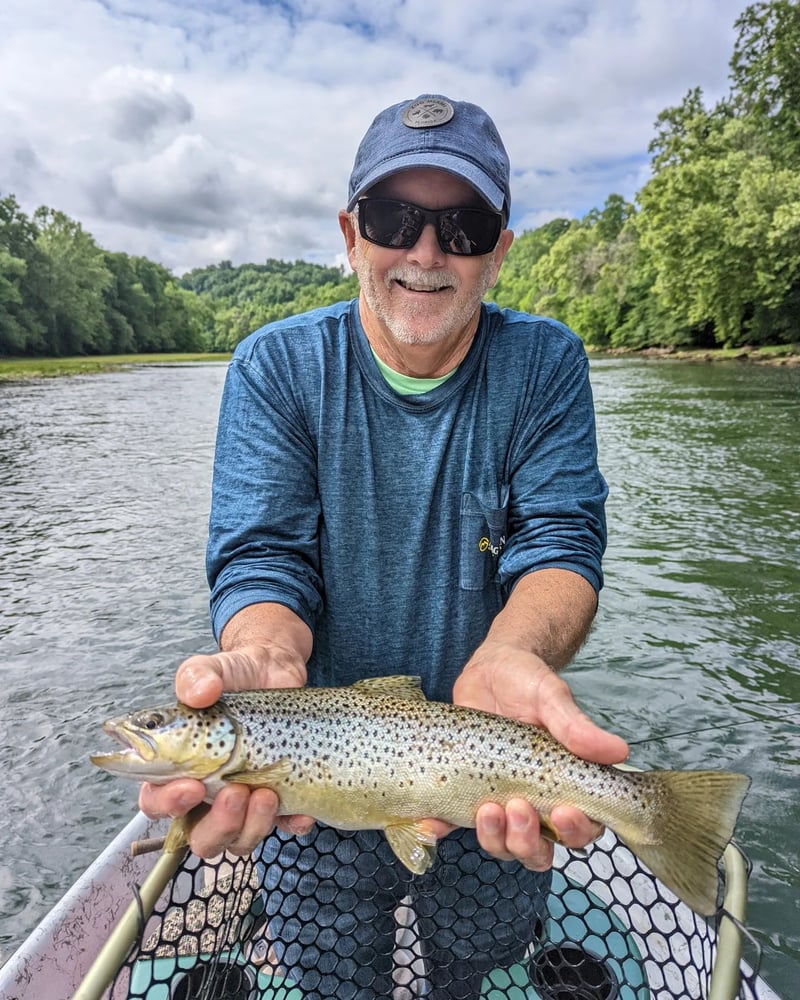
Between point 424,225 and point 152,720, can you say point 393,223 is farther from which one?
point 152,720

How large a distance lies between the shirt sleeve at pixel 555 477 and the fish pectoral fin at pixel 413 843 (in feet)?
3.00

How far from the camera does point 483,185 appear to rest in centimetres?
264

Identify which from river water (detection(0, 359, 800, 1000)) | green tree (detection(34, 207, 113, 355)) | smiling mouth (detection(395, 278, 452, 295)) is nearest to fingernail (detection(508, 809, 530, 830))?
smiling mouth (detection(395, 278, 452, 295))

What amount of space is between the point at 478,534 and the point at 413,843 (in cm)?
104

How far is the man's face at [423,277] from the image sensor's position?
270 cm

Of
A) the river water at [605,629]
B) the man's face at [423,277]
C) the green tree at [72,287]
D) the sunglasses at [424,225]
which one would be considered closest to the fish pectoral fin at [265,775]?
the man's face at [423,277]

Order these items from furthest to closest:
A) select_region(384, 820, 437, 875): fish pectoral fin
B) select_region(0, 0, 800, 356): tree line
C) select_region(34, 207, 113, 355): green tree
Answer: select_region(34, 207, 113, 355): green tree, select_region(0, 0, 800, 356): tree line, select_region(384, 820, 437, 875): fish pectoral fin

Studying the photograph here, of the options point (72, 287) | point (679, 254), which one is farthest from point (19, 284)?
point (679, 254)

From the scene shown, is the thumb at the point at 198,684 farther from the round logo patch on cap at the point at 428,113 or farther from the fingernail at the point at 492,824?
the round logo patch on cap at the point at 428,113

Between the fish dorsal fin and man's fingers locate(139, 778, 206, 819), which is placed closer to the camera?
man's fingers locate(139, 778, 206, 819)

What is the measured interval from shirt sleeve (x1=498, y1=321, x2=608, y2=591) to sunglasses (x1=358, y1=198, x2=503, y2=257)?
0.45m

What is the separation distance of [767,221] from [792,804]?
125 feet

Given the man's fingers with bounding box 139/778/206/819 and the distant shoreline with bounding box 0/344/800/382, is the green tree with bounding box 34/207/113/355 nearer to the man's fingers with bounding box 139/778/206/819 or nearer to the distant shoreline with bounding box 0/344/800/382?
the distant shoreline with bounding box 0/344/800/382

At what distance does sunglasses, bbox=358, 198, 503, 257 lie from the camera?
8.96 feet
